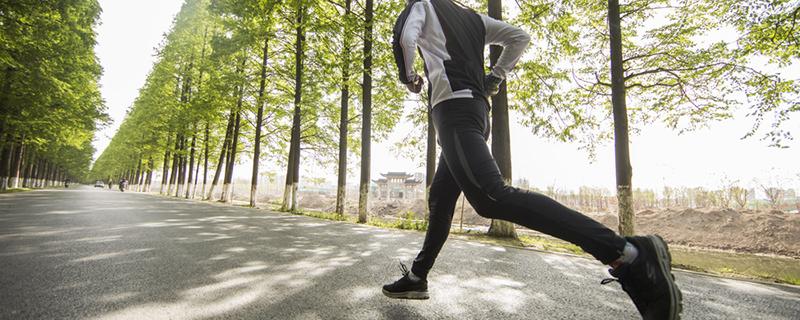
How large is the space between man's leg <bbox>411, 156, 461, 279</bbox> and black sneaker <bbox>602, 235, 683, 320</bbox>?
3.03 ft

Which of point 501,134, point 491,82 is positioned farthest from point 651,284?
point 501,134

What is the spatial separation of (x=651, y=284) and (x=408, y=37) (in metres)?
1.66

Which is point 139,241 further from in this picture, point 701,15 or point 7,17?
point 7,17

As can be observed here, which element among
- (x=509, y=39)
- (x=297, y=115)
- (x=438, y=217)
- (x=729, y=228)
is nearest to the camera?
(x=438, y=217)

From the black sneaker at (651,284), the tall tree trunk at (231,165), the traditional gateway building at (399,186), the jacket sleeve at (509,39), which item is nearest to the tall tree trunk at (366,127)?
the jacket sleeve at (509,39)

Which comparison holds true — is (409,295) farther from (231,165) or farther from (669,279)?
(231,165)

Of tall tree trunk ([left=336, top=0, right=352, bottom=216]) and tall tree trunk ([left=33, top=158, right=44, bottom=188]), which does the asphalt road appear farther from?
tall tree trunk ([left=33, top=158, right=44, bottom=188])

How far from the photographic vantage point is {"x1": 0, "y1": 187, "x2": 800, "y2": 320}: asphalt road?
1663 millimetres

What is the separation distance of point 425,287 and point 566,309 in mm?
876

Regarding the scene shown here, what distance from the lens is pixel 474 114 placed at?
1.77 m

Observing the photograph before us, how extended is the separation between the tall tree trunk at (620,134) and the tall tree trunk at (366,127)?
6.71 meters

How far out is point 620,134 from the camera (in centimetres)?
768

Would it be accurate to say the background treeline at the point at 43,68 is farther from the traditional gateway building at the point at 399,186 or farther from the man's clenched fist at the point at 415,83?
the traditional gateway building at the point at 399,186

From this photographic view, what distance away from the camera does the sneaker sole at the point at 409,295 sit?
74.4 inches
